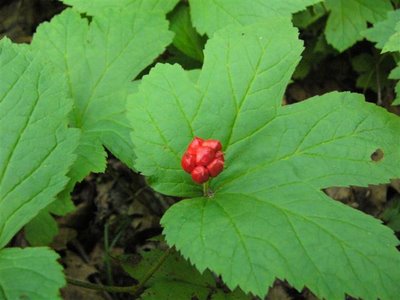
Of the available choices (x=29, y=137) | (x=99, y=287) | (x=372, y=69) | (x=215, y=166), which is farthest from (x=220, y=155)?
(x=372, y=69)

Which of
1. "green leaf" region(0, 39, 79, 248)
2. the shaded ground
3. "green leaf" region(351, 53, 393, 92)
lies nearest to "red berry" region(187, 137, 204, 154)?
"green leaf" region(0, 39, 79, 248)

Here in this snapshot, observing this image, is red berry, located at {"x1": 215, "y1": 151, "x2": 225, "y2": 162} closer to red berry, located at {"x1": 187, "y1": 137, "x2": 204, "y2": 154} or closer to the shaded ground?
red berry, located at {"x1": 187, "y1": 137, "x2": 204, "y2": 154}

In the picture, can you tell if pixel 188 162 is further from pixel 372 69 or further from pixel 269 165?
pixel 372 69

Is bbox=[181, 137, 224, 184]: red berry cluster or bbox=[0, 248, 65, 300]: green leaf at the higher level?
bbox=[181, 137, 224, 184]: red berry cluster

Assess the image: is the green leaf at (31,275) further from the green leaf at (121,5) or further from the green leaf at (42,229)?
the green leaf at (121,5)

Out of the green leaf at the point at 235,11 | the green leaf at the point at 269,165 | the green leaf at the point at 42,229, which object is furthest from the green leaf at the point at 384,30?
the green leaf at the point at 42,229
